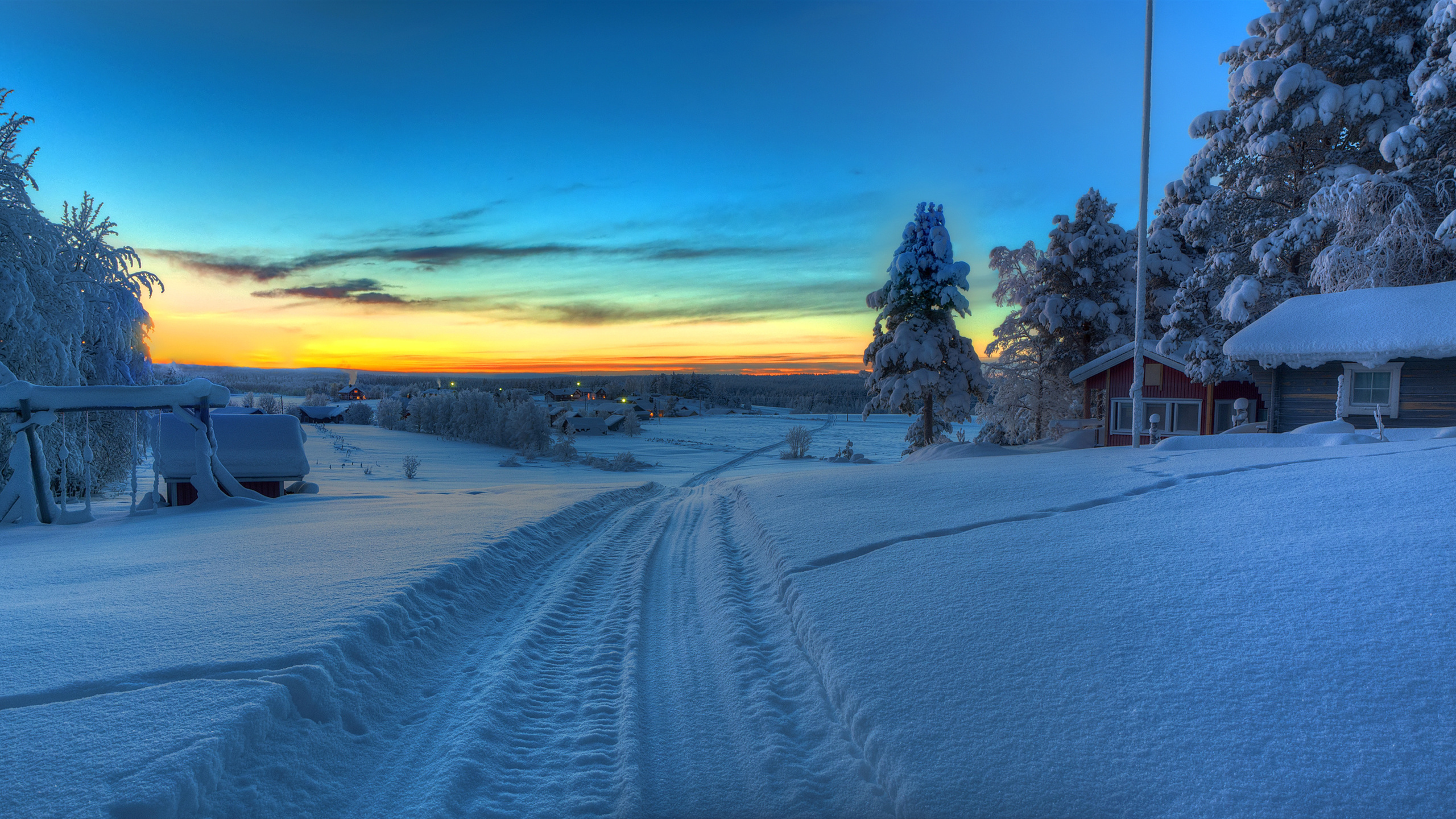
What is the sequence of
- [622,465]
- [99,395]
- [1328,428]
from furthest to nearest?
[622,465]
[1328,428]
[99,395]

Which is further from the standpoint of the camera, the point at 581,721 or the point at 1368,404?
the point at 1368,404

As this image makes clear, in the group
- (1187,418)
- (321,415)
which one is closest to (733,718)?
(1187,418)

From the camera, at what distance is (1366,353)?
543 inches

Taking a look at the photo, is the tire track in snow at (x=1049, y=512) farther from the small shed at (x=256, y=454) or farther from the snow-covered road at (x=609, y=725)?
the small shed at (x=256, y=454)

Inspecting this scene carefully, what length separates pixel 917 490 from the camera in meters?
10.0

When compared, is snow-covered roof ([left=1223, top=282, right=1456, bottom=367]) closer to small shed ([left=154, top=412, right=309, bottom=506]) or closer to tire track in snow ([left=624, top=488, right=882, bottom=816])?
Answer: tire track in snow ([left=624, top=488, right=882, bottom=816])

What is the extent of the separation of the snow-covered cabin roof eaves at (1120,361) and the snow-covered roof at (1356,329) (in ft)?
13.1

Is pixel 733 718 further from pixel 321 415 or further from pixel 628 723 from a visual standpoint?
pixel 321 415

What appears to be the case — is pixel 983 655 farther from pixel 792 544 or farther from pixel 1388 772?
pixel 792 544

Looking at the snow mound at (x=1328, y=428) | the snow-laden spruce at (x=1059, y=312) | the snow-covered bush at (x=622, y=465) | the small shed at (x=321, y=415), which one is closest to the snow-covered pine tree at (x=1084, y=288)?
the snow-laden spruce at (x=1059, y=312)

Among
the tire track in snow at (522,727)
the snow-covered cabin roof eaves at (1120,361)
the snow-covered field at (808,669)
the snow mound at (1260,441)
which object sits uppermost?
the snow-covered cabin roof eaves at (1120,361)

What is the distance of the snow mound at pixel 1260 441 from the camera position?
404 inches

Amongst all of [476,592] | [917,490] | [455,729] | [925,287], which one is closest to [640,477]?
[925,287]

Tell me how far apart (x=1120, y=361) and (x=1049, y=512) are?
17.8 metres
